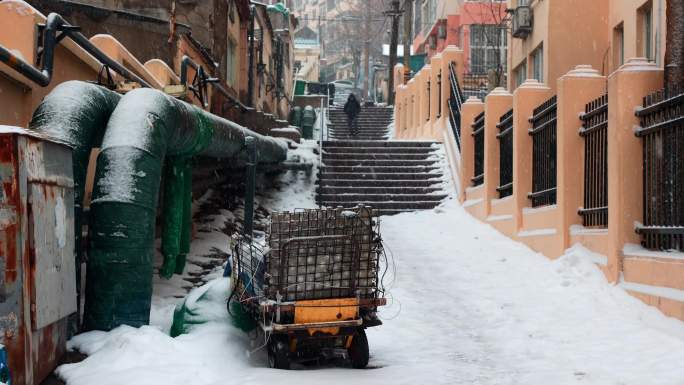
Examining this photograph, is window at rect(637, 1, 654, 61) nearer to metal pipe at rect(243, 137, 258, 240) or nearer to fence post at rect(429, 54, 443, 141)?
fence post at rect(429, 54, 443, 141)

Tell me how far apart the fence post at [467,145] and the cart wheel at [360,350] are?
10.2 metres

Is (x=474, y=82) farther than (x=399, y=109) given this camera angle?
Yes

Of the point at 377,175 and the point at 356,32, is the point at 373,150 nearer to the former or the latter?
the point at 377,175

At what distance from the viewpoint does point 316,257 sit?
21.2ft

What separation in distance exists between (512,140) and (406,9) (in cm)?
2680

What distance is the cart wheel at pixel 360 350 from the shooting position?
6617mm

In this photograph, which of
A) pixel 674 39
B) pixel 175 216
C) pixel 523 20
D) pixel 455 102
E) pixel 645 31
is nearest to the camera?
pixel 175 216

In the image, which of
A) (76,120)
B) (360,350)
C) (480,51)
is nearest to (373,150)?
(76,120)

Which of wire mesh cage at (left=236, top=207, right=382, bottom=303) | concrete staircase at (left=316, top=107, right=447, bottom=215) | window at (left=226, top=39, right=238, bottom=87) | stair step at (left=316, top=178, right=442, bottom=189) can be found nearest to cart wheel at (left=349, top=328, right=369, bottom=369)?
wire mesh cage at (left=236, top=207, right=382, bottom=303)

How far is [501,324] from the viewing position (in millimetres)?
8188

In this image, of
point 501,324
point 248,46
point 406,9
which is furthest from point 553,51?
point 406,9

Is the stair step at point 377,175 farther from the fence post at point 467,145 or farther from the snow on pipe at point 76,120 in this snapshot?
the snow on pipe at point 76,120

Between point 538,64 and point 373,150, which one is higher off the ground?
point 538,64

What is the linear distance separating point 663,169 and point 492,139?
22.1 ft
